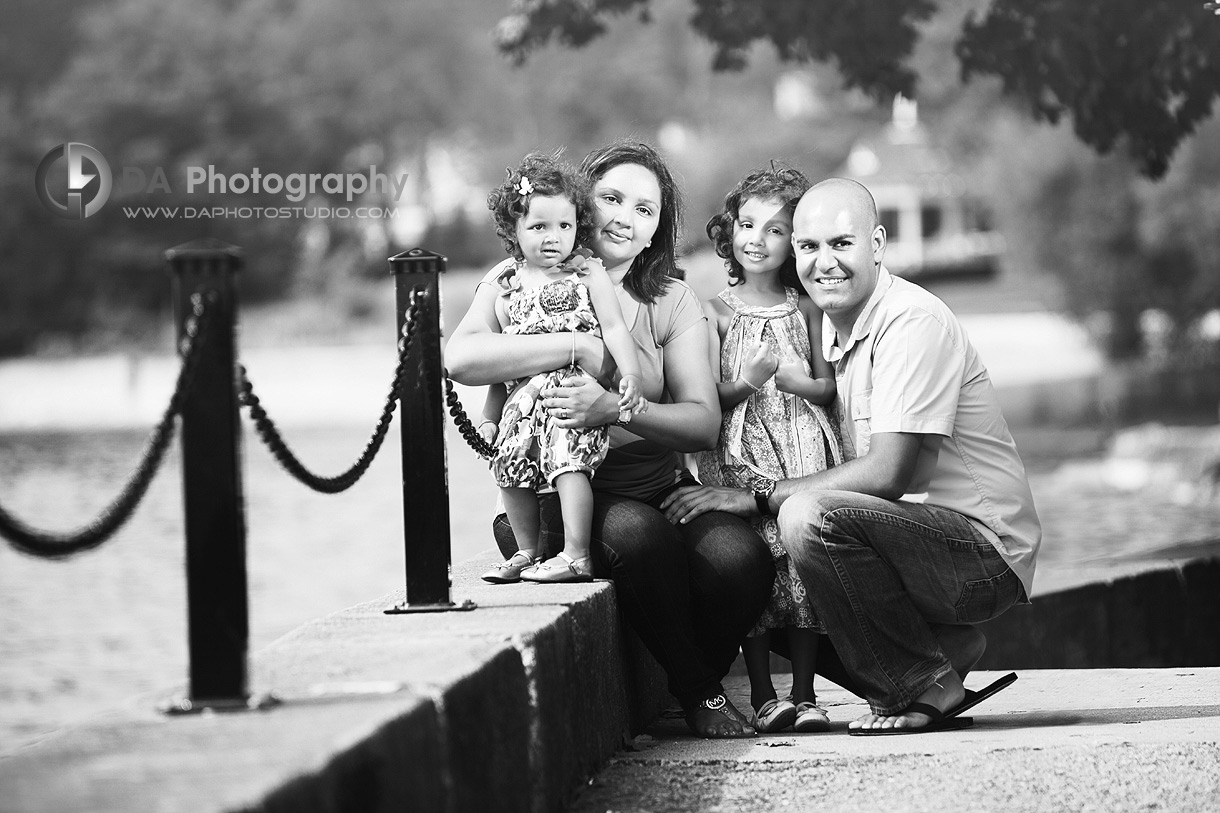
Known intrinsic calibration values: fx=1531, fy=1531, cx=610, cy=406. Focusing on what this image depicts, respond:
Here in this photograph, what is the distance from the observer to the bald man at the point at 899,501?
4.02m

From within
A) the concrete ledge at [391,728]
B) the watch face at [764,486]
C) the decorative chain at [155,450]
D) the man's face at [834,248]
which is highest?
the man's face at [834,248]

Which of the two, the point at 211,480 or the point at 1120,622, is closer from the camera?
the point at 211,480

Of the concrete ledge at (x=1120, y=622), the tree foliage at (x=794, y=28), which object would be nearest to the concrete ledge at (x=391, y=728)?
the concrete ledge at (x=1120, y=622)

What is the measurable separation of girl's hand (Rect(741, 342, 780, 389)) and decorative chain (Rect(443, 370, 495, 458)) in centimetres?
73

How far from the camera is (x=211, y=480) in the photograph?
9.09 feet

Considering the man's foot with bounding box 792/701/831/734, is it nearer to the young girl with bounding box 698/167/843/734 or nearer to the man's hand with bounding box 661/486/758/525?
the young girl with bounding box 698/167/843/734

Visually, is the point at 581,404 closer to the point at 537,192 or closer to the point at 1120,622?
the point at 537,192

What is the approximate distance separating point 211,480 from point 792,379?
1.99 meters

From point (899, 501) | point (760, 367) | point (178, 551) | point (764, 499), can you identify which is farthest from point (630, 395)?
point (178, 551)

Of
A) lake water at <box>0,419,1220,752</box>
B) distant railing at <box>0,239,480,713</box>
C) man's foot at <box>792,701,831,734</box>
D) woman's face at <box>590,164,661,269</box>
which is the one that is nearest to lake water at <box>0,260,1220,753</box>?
lake water at <box>0,419,1220,752</box>

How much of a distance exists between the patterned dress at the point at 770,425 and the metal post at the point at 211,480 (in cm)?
189

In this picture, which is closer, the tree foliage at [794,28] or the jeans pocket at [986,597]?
the jeans pocket at [986,597]

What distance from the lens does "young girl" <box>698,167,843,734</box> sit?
14.0 feet

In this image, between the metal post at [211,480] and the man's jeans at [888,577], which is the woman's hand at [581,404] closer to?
the man's jeans at [888,577]
